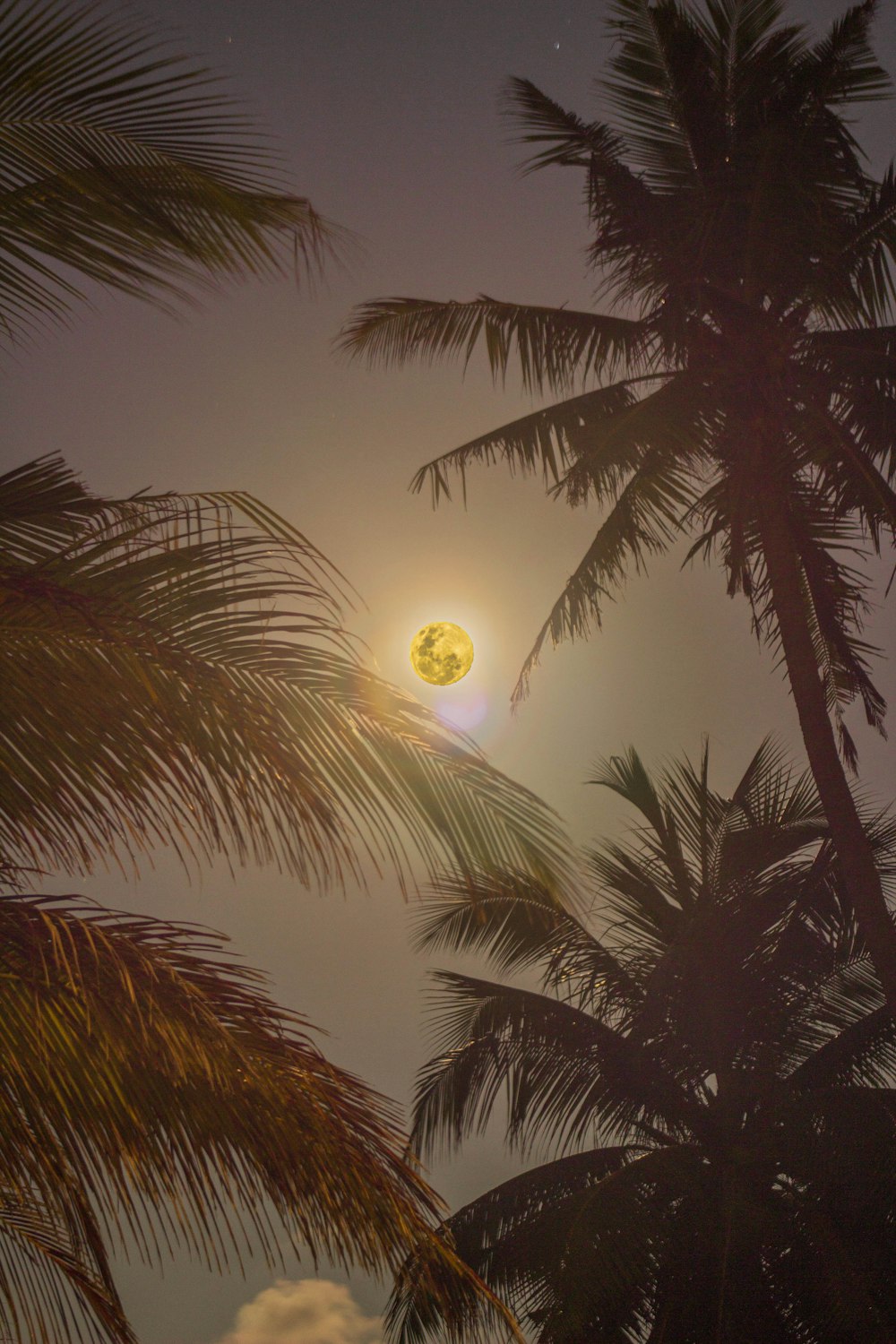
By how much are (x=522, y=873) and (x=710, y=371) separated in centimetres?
672

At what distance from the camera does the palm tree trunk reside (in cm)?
675

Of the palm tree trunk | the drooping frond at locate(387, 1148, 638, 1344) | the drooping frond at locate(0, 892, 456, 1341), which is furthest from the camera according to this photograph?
the drooping frond at locate(387, 1148, 638, 1344)

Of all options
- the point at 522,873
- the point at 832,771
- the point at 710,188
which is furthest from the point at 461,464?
the point at 522,873

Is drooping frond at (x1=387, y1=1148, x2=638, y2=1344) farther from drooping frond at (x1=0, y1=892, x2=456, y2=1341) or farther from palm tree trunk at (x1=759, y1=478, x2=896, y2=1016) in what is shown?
drooping frond at (x1=0, y1=892, x2=456, y2=1341)

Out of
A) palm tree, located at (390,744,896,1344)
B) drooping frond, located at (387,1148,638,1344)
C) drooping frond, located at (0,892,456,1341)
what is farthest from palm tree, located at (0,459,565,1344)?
drooping frond, located at (387,1148,638,1344)

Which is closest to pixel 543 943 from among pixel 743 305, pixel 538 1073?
pixel 538 1073

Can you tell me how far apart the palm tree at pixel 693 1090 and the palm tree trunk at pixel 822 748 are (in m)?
1.51

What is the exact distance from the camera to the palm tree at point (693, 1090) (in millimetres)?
7016

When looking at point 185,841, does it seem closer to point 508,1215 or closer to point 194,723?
point 194,723

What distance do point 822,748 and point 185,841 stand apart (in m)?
5.96

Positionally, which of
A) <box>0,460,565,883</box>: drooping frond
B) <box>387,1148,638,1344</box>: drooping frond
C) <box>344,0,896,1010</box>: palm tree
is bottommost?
<box>387,1148,638,1344</box>: drooping frond

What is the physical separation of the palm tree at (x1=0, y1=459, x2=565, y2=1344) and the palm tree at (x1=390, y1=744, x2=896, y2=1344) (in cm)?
475

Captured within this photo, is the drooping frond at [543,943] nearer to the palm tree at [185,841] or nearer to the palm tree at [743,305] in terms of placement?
the palm tree at [743,305]

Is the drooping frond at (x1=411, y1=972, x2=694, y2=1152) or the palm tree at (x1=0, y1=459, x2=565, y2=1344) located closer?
the palm tree at (x1=0, y1=459, x2=565, y2=1344)
